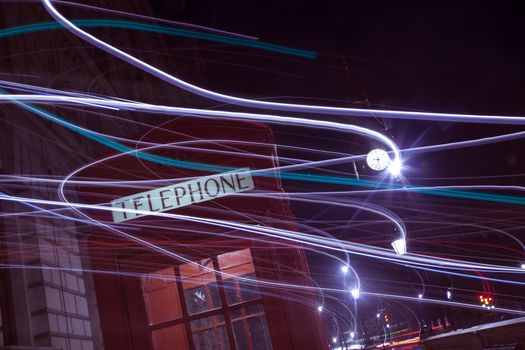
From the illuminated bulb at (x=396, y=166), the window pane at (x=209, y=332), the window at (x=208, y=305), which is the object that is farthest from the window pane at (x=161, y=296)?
the illuminated bulb at (x=396, y=166)

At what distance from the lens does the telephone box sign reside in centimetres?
429

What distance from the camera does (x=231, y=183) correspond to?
14.1ft

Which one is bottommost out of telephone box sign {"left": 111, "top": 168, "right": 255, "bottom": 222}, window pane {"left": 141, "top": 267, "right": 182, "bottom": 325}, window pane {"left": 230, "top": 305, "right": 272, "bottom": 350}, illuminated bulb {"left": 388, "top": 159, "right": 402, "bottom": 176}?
window pane {"left": 230, "top": 305, "right": 272, "bottom": 350}

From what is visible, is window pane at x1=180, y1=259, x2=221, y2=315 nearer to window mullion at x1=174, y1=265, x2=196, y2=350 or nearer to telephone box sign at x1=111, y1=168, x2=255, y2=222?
window mullion at x1=174, y1=265, x2=196, y2=350

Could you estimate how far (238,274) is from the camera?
14.3 ft

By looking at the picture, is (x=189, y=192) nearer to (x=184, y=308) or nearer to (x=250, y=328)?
(x=184, y=308)

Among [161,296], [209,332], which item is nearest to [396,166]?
[209,332]

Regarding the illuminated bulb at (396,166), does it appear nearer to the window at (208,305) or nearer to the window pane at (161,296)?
the window at (208,305)

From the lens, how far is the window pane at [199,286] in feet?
14.4

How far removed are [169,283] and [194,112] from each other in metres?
1.52

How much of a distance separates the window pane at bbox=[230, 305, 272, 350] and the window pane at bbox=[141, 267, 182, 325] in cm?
51

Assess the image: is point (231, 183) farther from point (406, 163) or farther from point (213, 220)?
point (406, 163)

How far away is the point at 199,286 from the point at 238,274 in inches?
14.7

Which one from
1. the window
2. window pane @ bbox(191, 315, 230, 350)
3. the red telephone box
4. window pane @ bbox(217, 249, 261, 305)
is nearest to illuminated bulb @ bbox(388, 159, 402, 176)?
the red telephone box
